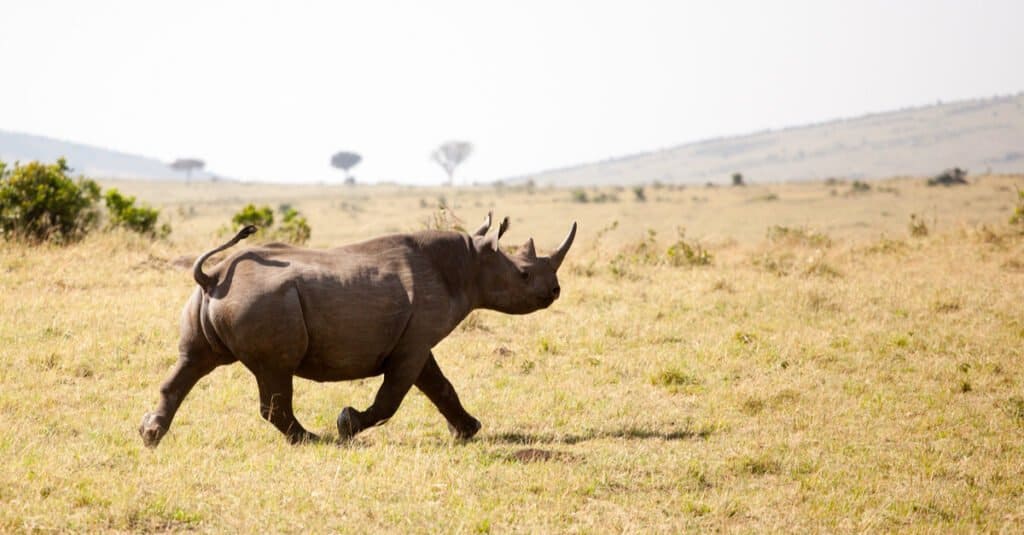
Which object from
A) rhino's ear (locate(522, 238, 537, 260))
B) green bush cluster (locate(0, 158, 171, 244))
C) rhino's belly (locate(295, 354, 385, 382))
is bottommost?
rhino's belly (locate(295, 354, 385, 382))

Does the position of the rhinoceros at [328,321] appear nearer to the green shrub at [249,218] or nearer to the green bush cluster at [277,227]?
the green bush cluster at [277,227]

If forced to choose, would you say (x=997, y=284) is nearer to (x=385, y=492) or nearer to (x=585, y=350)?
(x=585, y=350)

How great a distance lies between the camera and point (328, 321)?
823 centimetres

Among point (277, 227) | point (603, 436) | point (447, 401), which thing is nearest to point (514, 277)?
point (447, 401)

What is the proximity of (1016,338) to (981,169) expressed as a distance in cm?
11804

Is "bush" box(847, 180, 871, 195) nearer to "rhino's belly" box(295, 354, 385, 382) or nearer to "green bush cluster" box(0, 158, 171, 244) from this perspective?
"green bush cluster" box(0, 158, 171, 244)

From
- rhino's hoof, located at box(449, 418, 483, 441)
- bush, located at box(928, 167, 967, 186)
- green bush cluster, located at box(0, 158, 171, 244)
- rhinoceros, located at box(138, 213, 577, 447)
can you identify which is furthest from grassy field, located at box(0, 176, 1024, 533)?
bush, located at box(928, 167, 967, 186)

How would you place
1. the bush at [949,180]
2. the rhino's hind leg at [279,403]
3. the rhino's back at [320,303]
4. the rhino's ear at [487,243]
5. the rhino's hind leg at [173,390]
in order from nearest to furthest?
the rhino's back at [320,303]
the rhino's hind leg at [279,403]
the rhino's hind leg at [173,390]
the rhino's ear at [487,243]
the bush at [949,180]

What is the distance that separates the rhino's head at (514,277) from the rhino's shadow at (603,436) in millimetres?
1119

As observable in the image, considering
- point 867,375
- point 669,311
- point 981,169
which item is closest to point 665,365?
point 867,375

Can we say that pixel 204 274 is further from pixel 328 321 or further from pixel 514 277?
pixel 514 277

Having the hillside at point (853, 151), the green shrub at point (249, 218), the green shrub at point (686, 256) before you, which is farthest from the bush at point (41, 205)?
the hillside at point (853, 151)

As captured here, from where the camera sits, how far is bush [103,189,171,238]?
891 inches

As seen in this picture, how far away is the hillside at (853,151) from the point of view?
13112 centimetres
